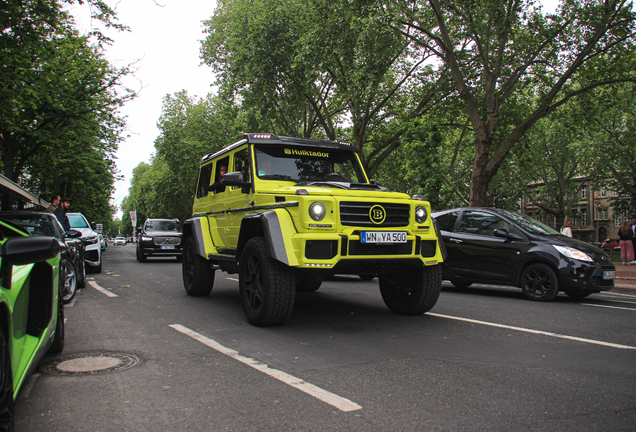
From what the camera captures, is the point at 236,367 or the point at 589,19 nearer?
the point at 236,367

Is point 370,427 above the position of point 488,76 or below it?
below

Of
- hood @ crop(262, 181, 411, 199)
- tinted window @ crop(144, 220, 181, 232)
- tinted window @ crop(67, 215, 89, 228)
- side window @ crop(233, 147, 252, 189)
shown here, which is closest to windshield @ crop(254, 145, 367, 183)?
side window @ crop(233, 147, 252, 189)

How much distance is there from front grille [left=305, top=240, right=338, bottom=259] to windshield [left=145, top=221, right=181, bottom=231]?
54.0 feet

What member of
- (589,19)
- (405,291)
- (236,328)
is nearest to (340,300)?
(405,291)

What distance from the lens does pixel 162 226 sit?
70.2 ft

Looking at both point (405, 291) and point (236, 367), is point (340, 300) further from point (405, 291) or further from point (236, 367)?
point (236, 367)

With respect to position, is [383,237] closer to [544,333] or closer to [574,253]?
[544,333]

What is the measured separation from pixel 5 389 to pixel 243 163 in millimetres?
5241

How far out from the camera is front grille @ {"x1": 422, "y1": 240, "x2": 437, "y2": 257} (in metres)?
6.22

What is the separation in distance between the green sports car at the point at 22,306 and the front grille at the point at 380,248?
3.01 metres

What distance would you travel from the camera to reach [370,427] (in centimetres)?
308

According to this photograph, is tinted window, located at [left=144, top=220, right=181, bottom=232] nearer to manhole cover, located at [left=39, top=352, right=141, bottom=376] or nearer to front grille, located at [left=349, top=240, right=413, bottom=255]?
front grille, located at [left=349, top=240, right=413, bottom=255]

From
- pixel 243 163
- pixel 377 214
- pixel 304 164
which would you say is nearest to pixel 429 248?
pixel 377 214

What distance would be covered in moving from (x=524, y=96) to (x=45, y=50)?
67.0 feet
